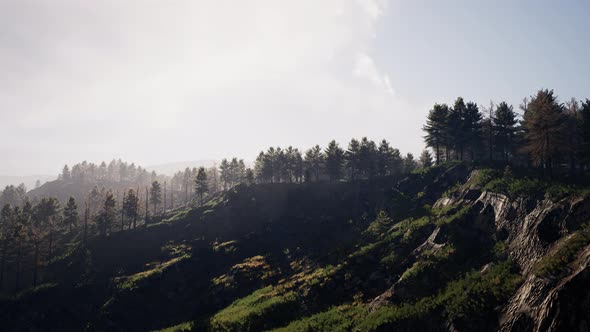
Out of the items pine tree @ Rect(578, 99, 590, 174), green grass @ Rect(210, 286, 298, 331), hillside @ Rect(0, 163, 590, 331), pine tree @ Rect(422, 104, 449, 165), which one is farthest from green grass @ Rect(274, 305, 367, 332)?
pine tree @ Rect(422, 104, 449, 165)

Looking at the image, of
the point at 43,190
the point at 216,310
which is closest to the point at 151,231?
the point at 216,310

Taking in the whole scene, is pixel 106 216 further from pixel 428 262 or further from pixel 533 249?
pixel 533 249

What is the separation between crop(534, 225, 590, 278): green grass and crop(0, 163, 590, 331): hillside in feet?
0.33

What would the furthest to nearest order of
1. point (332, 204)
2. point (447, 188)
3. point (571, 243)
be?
point (332, 204) → point (447, 188) → point (571, 243)

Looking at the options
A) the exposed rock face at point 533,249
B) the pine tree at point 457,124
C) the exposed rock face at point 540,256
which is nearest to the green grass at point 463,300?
the exposed rock face at point 533,249

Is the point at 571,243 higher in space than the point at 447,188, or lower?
lower

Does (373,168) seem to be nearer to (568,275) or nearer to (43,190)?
(568,275)

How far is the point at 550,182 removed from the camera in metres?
33.4

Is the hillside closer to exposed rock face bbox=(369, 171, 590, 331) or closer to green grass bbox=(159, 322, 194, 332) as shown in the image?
exposed rock face bbox=(369, 171, 590, 331)

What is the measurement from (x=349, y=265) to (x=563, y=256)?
69.5ft

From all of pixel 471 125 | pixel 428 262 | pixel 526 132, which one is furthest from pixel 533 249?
pixel 471 125

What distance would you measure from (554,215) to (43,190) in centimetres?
22829

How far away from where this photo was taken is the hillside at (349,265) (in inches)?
890

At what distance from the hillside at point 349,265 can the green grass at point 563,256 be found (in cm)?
10
